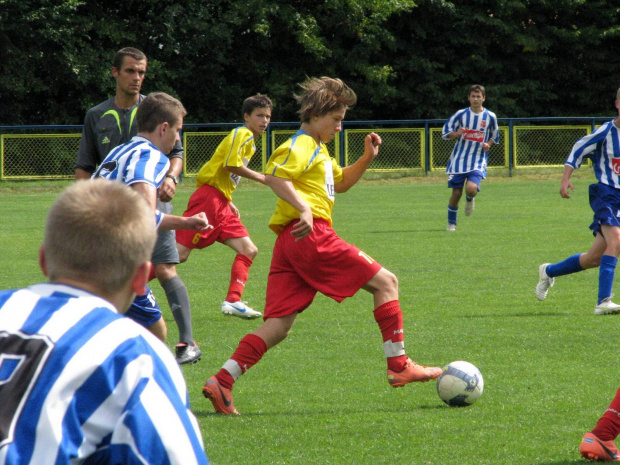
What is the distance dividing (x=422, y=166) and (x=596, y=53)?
11060 millimetres

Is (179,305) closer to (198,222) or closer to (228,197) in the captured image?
(198,222)

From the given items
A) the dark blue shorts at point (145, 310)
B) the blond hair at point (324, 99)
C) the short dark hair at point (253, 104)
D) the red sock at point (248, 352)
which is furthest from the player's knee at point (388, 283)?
the short dark hair at point (253, 104)

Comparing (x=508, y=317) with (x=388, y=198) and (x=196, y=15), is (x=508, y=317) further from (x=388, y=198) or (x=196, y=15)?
(x=196, y=15)

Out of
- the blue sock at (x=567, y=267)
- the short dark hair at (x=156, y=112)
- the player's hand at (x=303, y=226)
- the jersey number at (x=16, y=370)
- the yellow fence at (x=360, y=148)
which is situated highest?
the short dark hair at (x=156, y=112)

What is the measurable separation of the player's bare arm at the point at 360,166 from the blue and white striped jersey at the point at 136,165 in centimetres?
134

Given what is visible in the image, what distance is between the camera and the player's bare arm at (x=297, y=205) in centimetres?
451

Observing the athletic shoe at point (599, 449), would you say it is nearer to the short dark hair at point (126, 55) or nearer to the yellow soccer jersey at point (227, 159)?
the short dark hair at point (126, 55)

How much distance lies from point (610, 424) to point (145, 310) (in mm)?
2260

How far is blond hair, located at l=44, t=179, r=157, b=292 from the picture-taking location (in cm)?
155

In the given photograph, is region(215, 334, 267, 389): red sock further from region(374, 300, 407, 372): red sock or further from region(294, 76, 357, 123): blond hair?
region(294, 76, 357, 123): blond hair

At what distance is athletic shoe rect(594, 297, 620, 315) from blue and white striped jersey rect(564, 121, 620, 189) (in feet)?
3.01

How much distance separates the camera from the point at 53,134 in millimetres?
23625

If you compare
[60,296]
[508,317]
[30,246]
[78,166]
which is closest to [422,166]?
[30,246]

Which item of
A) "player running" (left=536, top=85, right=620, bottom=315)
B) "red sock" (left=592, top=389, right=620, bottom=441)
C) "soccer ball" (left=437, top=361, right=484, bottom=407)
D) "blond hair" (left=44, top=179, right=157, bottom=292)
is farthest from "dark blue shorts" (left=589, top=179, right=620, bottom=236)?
"blond hair" (left=44, top=179, right=157, bottom=292)
